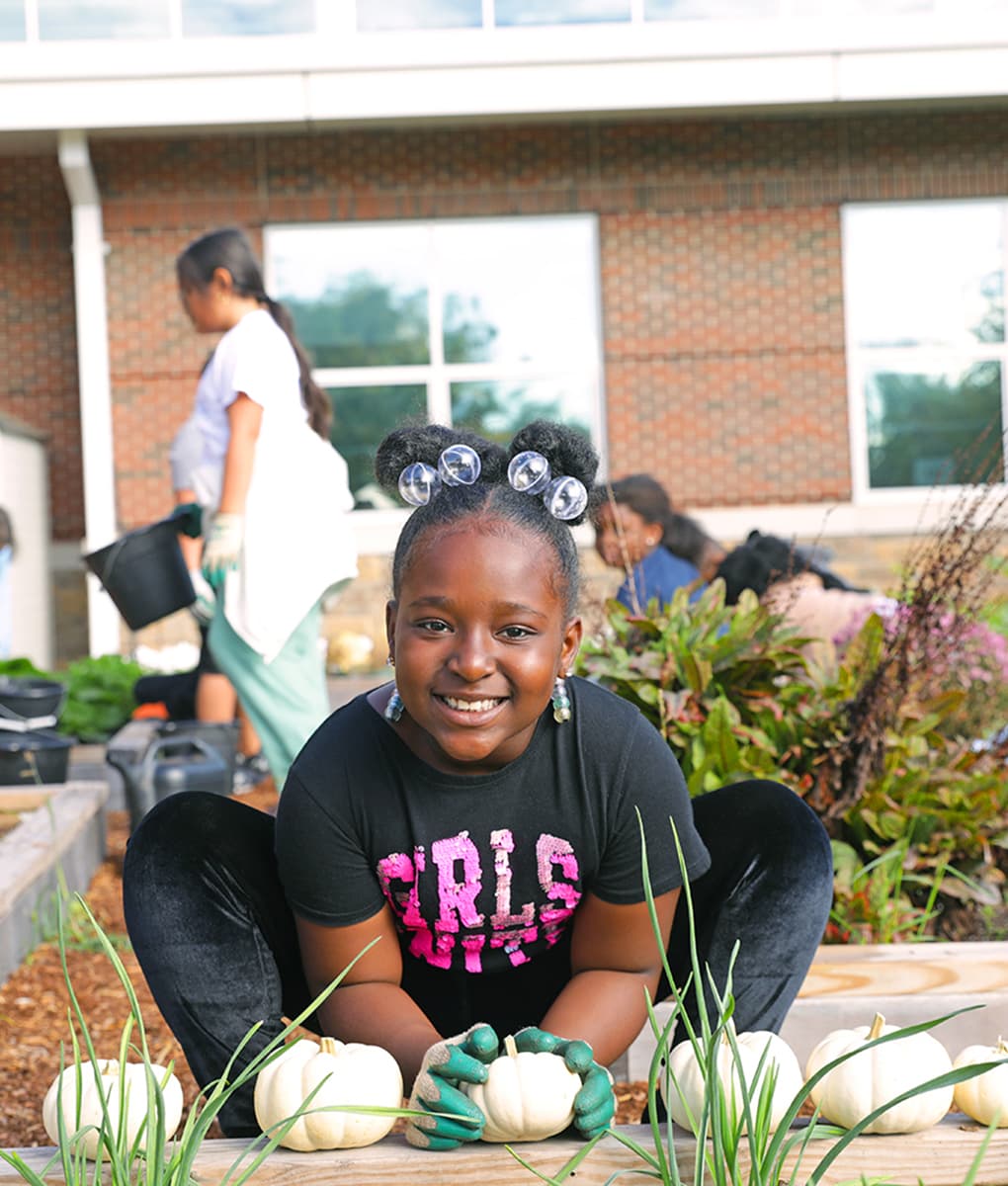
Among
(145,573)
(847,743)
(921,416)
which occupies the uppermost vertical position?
(921,416)

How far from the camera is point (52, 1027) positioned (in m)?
3.21

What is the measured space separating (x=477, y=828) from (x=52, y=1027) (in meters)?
1.68

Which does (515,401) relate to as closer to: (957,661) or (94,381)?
(94,381)

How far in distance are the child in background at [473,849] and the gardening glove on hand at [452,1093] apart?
77 millimetres

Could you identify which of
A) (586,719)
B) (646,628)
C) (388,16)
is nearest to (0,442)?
(388,16)

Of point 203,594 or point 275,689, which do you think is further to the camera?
point 203,594

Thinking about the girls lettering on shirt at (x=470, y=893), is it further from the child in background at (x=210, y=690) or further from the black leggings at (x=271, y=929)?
the child in background at (x=210, y=690)

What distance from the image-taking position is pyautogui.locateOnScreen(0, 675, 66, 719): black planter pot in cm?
627

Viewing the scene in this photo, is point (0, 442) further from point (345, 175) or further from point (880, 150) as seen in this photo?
point (880, 150)

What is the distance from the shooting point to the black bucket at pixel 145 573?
5012 millimetres

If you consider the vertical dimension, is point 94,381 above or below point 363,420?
above

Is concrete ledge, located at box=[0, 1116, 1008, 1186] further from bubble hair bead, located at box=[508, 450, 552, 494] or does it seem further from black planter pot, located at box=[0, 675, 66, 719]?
black planter pot, located at box=[0, 675, 66, 719]

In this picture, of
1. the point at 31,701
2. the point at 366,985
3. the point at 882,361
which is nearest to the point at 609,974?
the point at 366,985

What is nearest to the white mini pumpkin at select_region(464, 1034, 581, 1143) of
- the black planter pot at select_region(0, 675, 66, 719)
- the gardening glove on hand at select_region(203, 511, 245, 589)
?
the gardening glove on hand at select_region(203, 511, 245, 589)
